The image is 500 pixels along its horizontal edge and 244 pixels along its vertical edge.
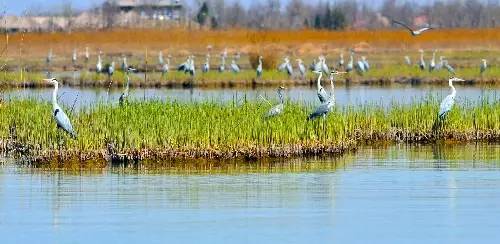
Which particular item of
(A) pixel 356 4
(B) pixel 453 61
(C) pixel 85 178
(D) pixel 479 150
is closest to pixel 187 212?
(C) pixel 85 178

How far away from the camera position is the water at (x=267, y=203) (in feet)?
44.1

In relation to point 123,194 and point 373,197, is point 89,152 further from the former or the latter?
point 373,197

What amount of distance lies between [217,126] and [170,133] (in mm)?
669

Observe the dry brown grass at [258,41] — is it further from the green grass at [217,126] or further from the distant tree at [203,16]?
the green grass at [217,126]

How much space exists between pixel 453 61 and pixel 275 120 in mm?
34546

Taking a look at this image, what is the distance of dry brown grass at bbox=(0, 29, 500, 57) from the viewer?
5984 centimetres

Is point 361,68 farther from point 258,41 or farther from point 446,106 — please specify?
point 446,106

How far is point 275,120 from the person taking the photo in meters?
19.9

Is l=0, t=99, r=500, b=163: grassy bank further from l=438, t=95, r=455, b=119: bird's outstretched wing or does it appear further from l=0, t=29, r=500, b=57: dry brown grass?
l=0, t=29, r=500, b=57: dry brown grass

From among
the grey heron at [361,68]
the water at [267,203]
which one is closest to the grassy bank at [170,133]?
the water at [267,203]

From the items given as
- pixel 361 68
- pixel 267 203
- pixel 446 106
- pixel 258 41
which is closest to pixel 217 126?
pixel 267 203

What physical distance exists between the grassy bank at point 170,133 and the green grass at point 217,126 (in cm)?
1

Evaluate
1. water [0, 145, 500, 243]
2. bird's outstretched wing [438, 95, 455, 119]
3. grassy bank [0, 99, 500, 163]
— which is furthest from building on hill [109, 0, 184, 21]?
water [0, 145, 500, 243]

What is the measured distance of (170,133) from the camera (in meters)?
18.9
